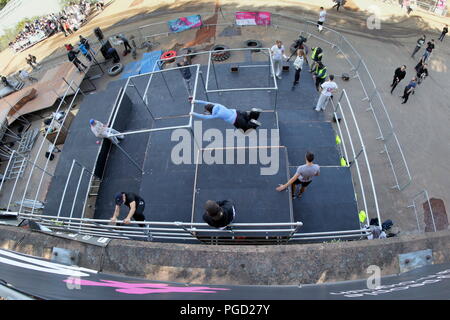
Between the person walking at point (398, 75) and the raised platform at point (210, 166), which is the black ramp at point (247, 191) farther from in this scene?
the person walking at point (398, 75)

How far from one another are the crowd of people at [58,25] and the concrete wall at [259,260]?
24007 millimetres

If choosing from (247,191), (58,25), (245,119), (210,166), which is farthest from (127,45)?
(247,191)

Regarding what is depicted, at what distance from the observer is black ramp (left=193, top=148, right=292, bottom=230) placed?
616 centimetres

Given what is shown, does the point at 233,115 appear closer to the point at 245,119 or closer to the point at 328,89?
the point at 245,119

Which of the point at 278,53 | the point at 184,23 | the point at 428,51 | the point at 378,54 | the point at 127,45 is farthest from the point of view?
the point at 184,23

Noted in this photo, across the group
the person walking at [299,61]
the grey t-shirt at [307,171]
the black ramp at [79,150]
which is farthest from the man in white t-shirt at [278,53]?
the black ramp at [79,150]

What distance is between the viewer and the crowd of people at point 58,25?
2120cm

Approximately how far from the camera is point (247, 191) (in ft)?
21.4

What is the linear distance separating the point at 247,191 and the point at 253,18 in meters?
14.8

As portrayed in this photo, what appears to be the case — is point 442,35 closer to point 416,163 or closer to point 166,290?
point 416,163

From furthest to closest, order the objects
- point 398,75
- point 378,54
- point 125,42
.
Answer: point 125,42 → point 378,54 → point 398,75

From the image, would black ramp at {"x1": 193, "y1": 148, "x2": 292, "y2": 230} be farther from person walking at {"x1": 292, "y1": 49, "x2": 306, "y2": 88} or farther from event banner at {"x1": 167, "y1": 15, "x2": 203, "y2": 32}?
event banner at {"x1": 167, "y1": 15, "x2": 203, "y2": 32}

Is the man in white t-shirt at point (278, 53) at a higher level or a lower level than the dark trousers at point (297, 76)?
higher

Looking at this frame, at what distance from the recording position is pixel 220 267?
429 cm
